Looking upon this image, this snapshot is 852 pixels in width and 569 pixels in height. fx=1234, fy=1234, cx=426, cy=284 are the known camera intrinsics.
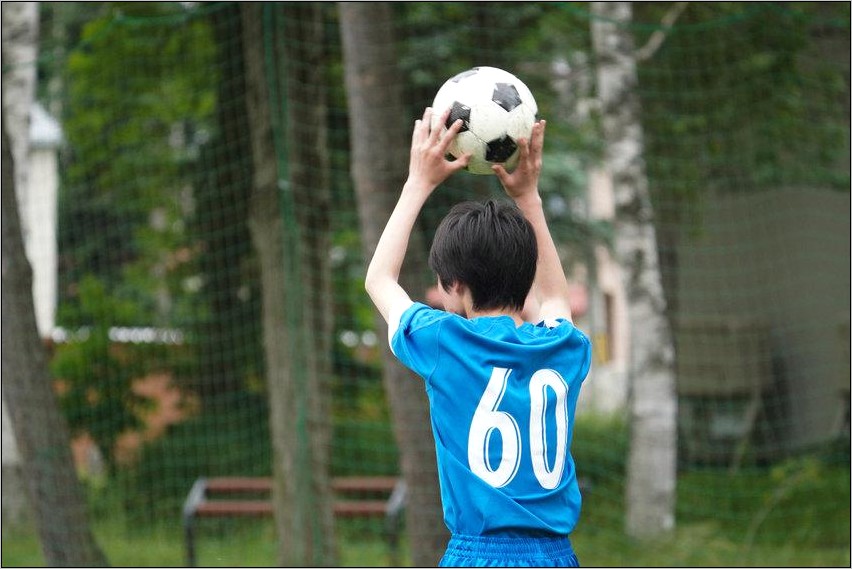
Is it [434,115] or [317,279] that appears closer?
[434,115]

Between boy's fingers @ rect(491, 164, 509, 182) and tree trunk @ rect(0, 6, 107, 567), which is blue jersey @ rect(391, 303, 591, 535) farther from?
tree trunk @ rect(0, 6, 107, 567)

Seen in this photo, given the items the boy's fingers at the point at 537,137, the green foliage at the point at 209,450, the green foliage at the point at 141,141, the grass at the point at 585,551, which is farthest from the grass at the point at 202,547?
the boy's fingers at the point at 537,137

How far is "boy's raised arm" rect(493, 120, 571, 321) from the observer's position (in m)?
2.78

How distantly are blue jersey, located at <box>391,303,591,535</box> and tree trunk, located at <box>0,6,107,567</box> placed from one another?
2.75 metres

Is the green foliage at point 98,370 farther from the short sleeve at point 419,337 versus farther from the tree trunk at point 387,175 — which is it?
the short sleeve at point 419,337

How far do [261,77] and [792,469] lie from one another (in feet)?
14.3

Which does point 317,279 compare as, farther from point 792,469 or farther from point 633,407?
point 792,469

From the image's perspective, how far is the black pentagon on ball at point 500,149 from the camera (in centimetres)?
292

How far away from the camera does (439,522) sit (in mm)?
5215

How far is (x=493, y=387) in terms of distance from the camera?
2438mm

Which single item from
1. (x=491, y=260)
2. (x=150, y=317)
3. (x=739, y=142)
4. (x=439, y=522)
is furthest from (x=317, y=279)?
(x=491, y=260)

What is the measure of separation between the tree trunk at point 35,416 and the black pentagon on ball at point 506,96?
2481 mm

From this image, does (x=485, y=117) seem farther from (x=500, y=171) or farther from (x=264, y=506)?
(x=264, y=506)

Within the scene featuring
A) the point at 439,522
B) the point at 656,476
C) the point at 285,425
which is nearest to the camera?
the point at 439,522
